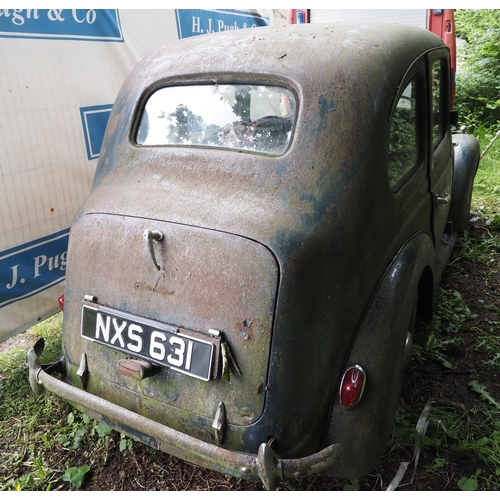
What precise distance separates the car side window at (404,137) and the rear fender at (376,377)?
1.59 feet

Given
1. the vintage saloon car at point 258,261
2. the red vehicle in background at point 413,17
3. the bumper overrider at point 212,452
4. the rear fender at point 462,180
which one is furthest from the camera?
the red vehicle in background at point 413,17

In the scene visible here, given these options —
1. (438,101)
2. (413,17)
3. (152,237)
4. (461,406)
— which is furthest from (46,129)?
(413,17)

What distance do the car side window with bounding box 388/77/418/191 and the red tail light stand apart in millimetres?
868

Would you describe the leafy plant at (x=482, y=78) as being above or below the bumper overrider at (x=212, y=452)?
above

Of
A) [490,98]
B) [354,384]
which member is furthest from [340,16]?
[354,384]

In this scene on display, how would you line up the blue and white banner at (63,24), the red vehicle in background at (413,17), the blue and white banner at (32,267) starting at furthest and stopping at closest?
the red vehicle in background at (413,17), the blue and white banner at (32,267), the blue and white banner at (63,24)

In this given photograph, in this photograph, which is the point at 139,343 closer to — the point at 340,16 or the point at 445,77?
the point at 445,77

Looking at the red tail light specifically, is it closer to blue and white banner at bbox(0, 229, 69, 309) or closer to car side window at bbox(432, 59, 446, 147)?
car side window at bbox(432, 59, 446, 147)

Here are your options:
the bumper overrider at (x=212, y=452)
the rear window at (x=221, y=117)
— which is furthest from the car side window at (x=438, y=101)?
the bumper overrider at (x=212, y=452)

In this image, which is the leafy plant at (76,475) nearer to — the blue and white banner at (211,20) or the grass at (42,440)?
the grass at (42,440)

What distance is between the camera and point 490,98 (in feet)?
27.4

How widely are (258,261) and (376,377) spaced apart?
707mm

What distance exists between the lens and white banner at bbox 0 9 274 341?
121 inches

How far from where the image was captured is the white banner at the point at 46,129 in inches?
121
